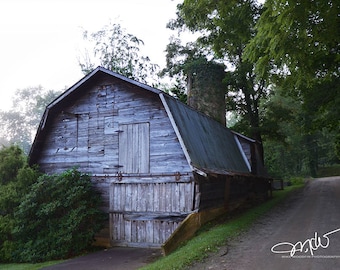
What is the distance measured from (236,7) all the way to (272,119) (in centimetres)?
1719

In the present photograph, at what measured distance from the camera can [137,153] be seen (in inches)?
531

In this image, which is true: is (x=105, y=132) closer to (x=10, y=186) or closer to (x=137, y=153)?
(x=137, y=153)

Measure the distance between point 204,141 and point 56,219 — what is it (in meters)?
6.89

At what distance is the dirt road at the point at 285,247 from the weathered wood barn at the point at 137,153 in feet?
8.59

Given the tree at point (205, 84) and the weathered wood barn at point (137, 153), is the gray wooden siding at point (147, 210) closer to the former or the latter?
the weathered wood barn at point (137, 153)

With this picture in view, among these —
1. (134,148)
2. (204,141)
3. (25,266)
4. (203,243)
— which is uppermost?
(204,141)

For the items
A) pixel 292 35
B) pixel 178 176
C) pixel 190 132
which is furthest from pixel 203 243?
pixel 292 35

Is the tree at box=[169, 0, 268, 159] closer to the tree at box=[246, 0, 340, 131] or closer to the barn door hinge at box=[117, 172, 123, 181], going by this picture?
the tree at box=[246, 0, 340, 131]

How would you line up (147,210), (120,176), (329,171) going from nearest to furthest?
1. (147,210)
2. (120,176)
3. (329,171)

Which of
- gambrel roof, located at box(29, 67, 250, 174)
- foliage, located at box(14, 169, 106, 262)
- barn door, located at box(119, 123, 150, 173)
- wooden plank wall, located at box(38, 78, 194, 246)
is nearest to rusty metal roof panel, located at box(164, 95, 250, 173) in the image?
gambrel roof, located at box(29, 67, 250, 174)

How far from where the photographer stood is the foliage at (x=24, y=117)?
7462 centimetres

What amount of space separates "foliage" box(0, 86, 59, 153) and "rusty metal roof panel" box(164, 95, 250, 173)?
212 feet

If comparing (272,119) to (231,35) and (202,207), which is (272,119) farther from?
(202,207)

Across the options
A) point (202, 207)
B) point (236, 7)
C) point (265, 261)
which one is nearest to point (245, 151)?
point (202, 207)
